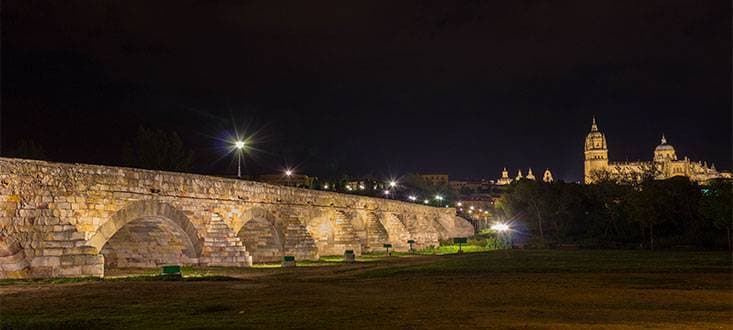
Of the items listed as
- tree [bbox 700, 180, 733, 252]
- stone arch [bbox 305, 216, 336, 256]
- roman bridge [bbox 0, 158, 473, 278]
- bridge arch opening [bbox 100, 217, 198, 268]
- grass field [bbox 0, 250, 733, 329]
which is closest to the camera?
grass field [bbox 0, 250, 733, 329]

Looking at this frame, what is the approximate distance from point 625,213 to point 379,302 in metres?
50.1

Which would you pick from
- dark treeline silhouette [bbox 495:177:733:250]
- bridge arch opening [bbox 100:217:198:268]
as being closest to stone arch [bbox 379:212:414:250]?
dark treeline silhouette [bbox 495:177:733:250]

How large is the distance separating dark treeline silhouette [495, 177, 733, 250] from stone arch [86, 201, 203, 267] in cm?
3178

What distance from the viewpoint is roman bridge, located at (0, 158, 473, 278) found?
58.0 ft

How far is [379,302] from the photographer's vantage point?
13.9 meters

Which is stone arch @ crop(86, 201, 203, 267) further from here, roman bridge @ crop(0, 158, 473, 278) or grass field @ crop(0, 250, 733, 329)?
grass field @ crop(0, 250, 733, 329)

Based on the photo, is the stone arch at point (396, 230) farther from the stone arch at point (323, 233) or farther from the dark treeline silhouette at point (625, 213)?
the stone arch at point (323, 233)

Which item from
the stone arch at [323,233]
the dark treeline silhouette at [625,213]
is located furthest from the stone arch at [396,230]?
the stone arch at [323,233]

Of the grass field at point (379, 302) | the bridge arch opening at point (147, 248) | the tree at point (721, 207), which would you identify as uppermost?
the tree at point (721, 207)

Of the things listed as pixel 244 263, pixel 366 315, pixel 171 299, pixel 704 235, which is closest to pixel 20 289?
pixel 171 299

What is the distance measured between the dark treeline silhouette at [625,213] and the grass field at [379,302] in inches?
1145

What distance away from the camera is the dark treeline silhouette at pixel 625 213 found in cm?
4688

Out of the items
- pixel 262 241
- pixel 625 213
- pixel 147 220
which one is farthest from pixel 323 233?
pixel 625 213

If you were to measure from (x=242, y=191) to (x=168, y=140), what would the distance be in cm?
4564
